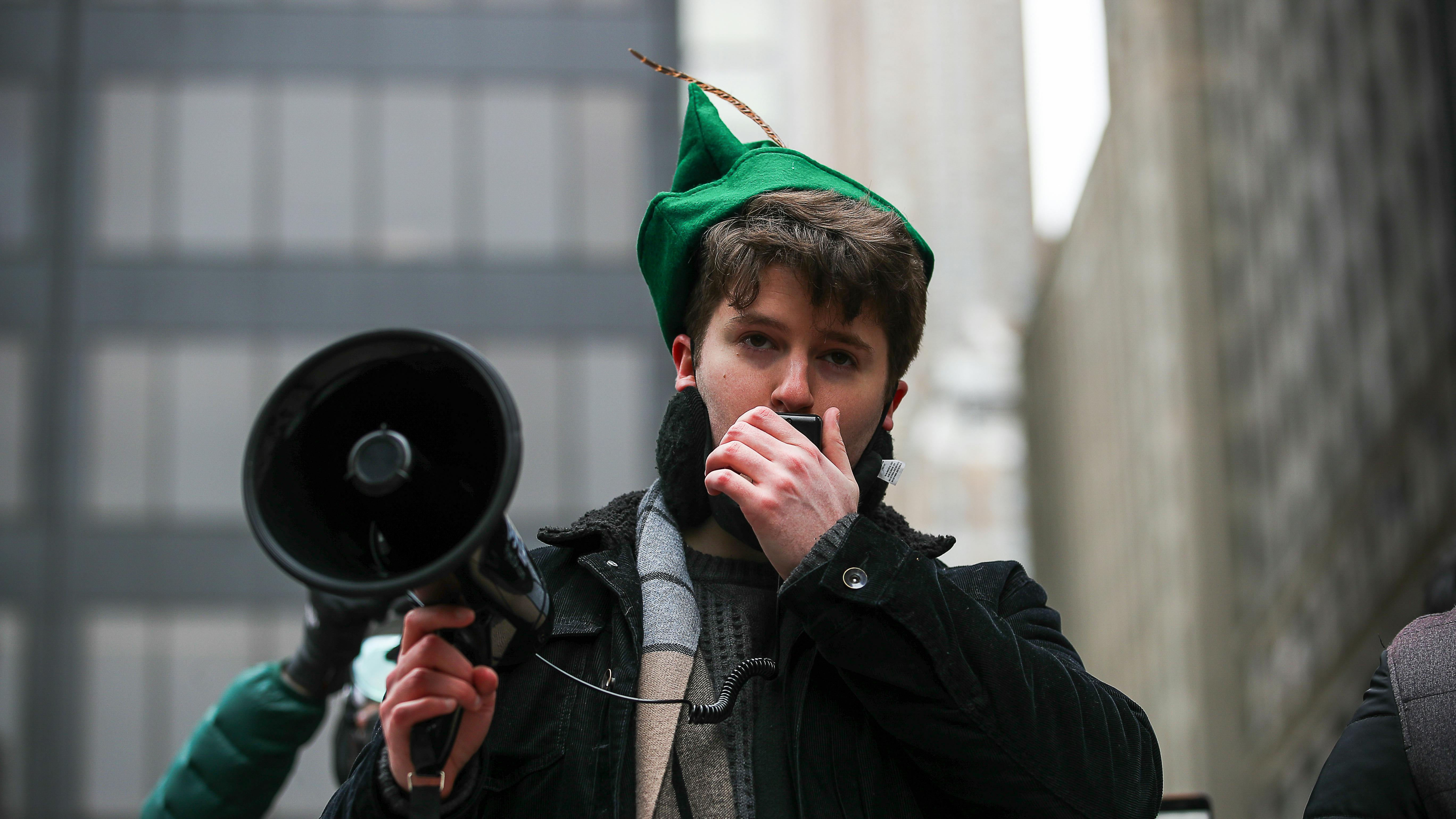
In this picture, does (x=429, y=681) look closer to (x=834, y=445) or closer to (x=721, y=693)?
(x=721, y=693)

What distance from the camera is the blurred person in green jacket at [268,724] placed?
3.86 meters

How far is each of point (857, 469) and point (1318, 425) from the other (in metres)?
17.5

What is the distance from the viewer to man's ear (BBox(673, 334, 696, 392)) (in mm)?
2396

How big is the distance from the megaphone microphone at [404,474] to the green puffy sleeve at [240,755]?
2158 millimetres

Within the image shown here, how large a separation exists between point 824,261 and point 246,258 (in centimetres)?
2361

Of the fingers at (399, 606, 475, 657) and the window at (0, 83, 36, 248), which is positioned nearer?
the fingers at (399, 606, 475, 657)

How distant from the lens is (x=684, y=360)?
2424 millimetres

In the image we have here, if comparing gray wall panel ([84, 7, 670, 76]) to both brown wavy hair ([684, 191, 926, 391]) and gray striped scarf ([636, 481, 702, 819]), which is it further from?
gray striped scarf ([636, 481, 702, 819])

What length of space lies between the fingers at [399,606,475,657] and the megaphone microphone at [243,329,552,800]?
13 millimetres

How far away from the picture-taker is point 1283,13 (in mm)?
19531

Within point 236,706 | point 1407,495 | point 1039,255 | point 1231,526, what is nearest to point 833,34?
point 1039,255

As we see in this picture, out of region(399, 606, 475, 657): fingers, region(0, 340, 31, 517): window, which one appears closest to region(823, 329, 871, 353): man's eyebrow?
region(399, 606, 475, 657): fingers

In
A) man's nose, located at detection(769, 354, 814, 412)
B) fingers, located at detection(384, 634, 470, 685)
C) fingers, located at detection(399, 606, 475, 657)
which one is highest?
man's nose, located at detection(769, 354, 814, 412)

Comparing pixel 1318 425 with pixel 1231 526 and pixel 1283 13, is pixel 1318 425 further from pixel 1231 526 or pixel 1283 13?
pixel 1231 526
